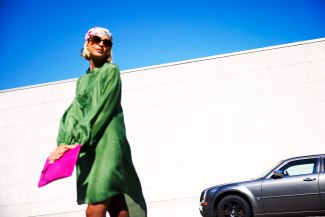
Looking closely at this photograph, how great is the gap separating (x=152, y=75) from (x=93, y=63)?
1472 centimetres

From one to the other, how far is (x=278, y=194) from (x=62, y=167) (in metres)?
7.86

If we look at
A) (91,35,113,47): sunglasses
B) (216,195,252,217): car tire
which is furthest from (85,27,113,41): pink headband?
(216,195,252,217): car tire

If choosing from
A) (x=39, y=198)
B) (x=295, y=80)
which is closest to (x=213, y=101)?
(x=295, y=80)

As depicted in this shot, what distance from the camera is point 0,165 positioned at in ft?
59.7

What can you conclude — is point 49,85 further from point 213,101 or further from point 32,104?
point 213,101

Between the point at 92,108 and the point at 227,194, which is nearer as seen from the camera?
the point at 92,108

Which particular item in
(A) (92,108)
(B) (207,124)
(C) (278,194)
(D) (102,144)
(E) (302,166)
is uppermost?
(B) (207,124)

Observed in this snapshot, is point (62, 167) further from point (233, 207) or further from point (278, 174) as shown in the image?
point (233, 207)

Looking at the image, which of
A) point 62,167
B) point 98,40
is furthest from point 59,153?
point 98,40

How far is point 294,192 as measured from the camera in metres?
9.50

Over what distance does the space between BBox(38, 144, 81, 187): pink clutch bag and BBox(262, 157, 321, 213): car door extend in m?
7.82

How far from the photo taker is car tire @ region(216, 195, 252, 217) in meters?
9.81

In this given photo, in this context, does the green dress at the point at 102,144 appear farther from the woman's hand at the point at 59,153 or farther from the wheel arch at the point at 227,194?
the wheel arch at the point at 227,194

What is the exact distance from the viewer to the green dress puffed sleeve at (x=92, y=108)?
2527 millimetres
